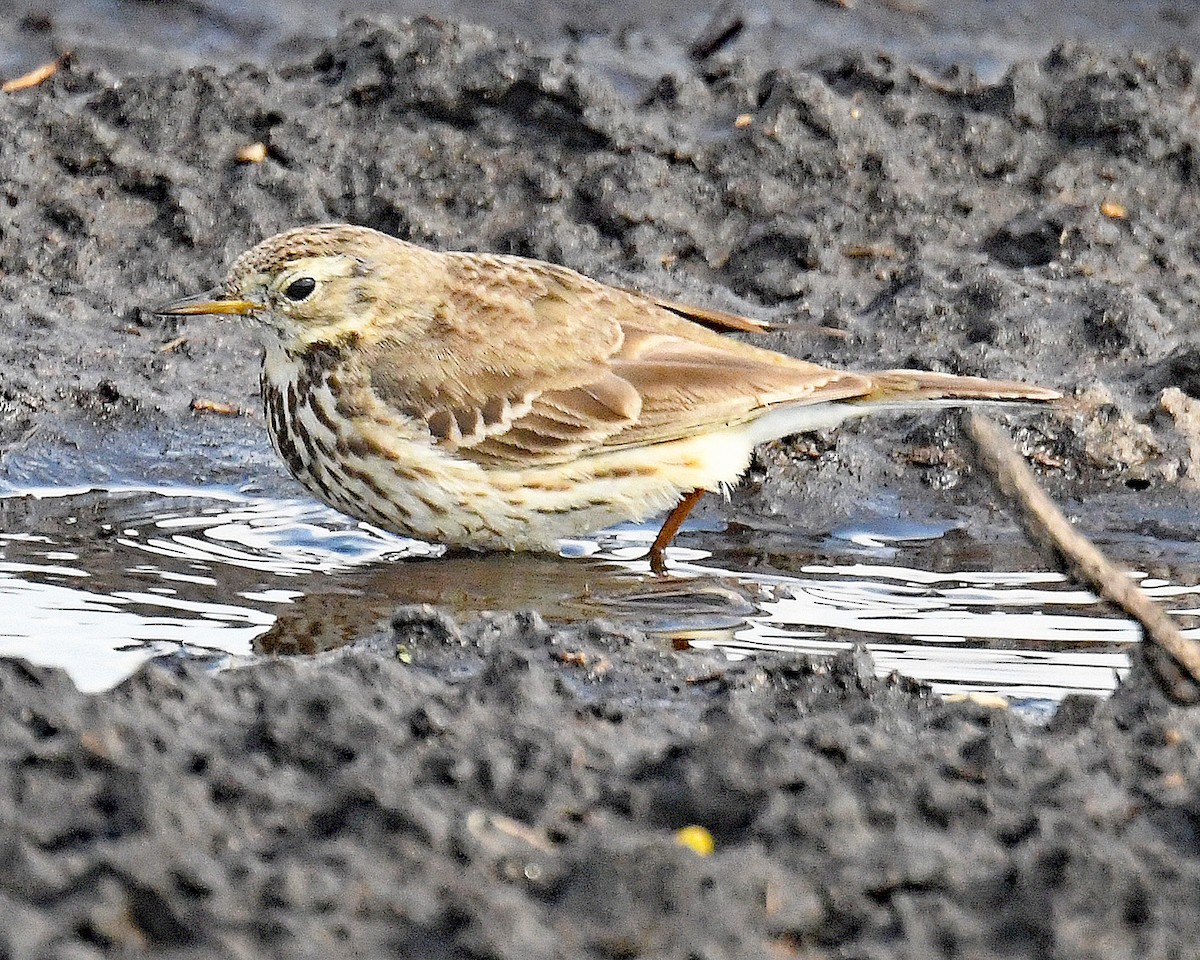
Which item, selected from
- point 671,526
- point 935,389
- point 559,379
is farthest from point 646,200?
point 935,389

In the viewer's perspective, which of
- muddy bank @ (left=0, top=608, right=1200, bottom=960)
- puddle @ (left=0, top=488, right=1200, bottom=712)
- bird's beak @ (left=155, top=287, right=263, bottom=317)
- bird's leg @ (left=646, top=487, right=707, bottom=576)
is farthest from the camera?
bird's leg @ (left=646, top=487, right=707, bottom=576)

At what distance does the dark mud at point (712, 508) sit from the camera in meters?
3.57

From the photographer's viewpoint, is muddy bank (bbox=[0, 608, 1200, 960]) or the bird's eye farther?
the bird's eye

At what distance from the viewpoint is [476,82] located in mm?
9742

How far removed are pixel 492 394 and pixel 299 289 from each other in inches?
30.6

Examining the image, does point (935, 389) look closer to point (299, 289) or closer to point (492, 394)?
point (492, 394)

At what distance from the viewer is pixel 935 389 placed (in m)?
7.23

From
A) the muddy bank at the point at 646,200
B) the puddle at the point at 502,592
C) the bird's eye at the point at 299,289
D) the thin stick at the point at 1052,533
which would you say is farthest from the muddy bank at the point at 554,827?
the muddy bank at the point at 646,200

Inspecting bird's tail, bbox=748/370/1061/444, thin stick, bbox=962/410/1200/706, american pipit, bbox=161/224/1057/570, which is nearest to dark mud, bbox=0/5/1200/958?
thin stick, bbox=962/410/1200/706

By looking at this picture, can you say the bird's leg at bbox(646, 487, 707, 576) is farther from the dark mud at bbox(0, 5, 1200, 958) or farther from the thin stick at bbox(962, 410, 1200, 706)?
the thin stick at bbox(962, 410, 1200, 706)

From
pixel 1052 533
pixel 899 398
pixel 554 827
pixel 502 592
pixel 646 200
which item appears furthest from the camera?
pixel 646 200

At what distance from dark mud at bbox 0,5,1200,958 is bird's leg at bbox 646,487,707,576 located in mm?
386

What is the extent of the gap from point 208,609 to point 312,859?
2990mm

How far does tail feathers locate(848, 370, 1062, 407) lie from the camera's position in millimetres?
7145
